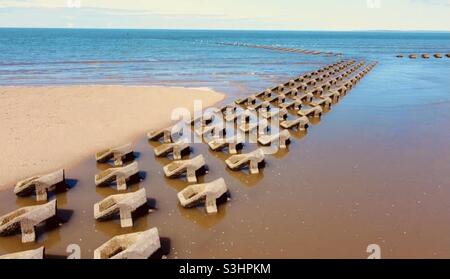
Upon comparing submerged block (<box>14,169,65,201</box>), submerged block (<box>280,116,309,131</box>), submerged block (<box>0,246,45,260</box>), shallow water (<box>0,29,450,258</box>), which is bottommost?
shallow water (<box>0,29,450,258</box>)

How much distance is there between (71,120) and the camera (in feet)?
60.4

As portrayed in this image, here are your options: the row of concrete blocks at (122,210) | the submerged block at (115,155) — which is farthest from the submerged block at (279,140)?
the submerged block at (115,155)

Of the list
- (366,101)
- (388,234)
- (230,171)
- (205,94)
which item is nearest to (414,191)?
(388,234)

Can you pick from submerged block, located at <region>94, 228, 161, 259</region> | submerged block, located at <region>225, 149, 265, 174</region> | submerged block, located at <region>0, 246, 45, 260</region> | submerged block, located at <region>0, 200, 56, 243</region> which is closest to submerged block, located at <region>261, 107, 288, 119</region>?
submerged block, located at <region>225, 149, 265, 174</region>

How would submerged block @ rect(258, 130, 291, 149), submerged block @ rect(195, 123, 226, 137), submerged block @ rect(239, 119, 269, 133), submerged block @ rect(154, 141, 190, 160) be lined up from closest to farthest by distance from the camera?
submerged block @ rect(154, 141, 190, 160) < submerged block @ rect(258, 130, 291, 149) < submerged block @ rect(195, 123, 226, 137) < submerged block @ rect(239, 119, 269, 133)

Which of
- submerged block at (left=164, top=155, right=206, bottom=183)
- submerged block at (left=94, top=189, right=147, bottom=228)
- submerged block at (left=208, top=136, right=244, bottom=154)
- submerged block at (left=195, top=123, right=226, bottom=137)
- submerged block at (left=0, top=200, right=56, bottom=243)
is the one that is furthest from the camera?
submerged block at (left=195, top=123, right=226, bottom=137)

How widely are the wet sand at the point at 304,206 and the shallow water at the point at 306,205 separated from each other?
26 mm

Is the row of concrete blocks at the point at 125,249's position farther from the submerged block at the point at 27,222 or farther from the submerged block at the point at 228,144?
the submerged block at the point at 228,144

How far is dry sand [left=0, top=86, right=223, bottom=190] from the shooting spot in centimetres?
1338

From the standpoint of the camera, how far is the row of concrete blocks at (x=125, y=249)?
7.27m

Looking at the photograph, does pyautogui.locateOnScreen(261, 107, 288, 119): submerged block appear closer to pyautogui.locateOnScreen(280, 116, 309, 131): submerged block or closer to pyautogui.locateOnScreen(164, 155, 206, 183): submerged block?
pyautogui.locateOnScreen(280, 116, 309, 131): submerged block

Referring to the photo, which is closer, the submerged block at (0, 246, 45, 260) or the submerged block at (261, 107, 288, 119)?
the submerged block at (0, 246, 45, 260)

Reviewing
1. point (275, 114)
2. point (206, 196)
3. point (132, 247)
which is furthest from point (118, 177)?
point (275, 114)

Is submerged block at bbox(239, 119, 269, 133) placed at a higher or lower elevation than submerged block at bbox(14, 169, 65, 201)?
higher
